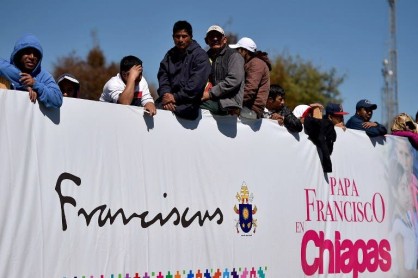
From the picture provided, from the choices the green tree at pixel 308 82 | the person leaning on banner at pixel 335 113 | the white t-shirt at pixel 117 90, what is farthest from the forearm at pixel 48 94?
the green tree at pixel 308 82

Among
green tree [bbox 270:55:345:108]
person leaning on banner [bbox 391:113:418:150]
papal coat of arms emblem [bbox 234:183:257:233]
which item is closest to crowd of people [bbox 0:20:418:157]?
papal coat of arms emblem [bbox 234:183:257:233]

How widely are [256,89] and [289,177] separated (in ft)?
3.91

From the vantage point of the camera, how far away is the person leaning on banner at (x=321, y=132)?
1006 centimetres

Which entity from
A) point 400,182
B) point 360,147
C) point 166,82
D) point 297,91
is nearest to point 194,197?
point 166,82

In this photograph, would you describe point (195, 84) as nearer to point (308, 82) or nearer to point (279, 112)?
point (279, 112)

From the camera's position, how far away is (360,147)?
36.0ft

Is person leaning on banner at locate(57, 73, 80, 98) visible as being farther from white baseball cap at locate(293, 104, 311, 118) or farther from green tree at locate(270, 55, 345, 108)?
green tree at locate(270, 55, 345, 108)

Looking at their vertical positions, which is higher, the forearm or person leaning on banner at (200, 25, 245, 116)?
person leaning on banner at (200, 25, 245, 116)

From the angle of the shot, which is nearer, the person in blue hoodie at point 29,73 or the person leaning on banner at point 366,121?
the person in blue hoodie at point 29,73

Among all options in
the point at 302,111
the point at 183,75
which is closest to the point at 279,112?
the point at 302,111

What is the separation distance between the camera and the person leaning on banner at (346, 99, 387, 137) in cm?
1123

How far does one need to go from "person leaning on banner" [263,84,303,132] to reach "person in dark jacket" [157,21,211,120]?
164 centimetres

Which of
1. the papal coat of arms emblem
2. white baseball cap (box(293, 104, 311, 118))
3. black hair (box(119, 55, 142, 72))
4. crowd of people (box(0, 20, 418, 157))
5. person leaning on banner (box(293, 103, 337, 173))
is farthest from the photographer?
white baseball cap (box(293, 104, 311, 118))

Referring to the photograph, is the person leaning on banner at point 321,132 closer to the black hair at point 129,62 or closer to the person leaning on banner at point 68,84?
the black hair at point 129,62
